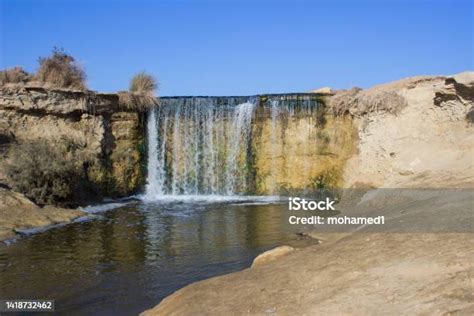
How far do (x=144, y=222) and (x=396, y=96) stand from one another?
8309 millimetres

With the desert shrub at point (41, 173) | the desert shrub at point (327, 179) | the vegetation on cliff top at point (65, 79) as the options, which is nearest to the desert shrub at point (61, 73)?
the vegetation on cliff top at point (65, 79)

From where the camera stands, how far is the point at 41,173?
44.9 ft

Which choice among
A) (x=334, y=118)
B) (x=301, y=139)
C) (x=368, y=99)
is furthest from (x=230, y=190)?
(x=368, y=99)

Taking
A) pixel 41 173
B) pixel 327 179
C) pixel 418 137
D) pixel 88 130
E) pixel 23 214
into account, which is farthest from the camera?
pixel 88 130

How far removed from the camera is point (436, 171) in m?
11.2

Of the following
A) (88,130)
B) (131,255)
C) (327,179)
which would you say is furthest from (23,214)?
(327,179)

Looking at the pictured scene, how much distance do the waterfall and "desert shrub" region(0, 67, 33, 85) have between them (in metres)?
4.40

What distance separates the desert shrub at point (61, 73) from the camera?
17688mm

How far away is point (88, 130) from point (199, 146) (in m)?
3.86

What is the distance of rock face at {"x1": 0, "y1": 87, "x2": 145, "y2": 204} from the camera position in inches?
638

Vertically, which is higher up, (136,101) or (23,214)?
(136,101)

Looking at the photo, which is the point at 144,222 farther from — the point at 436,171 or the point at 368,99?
the point at 368,99

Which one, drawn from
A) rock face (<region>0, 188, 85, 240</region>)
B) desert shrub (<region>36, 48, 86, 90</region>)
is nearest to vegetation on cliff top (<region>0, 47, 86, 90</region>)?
desert shrub (<region>36, 48, 86, 90</region>)

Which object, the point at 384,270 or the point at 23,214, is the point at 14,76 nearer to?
the point at 23,214
